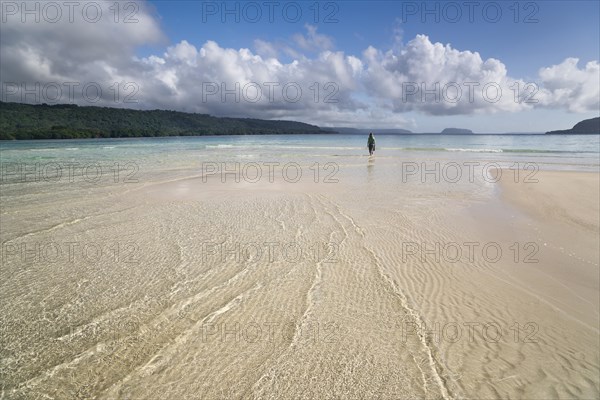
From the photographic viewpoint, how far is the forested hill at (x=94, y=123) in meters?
93.4

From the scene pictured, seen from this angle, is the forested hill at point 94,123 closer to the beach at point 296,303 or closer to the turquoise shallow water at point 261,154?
the turquoise shallow water at point 261,154

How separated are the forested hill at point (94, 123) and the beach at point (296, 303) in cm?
10704

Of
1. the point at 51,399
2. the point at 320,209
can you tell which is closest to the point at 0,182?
the point at 320,209

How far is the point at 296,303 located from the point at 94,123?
151 m

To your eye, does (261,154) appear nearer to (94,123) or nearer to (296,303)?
(296,303)

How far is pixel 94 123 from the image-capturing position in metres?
Result: 126

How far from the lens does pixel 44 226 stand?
8289 mm

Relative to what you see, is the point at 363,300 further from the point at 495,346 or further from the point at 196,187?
the point at 196,187

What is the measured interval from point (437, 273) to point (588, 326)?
217 cm

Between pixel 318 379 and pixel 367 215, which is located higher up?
pixel 367 215

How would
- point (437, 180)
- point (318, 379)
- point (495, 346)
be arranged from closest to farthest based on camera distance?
point (318, 379), point (495, 346), point (437, 180)

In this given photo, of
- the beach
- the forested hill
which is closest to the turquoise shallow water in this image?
the beach

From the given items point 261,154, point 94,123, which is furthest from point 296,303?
point 94,123

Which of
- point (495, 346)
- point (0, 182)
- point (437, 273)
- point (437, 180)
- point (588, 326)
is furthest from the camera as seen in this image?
point (437, 180)
